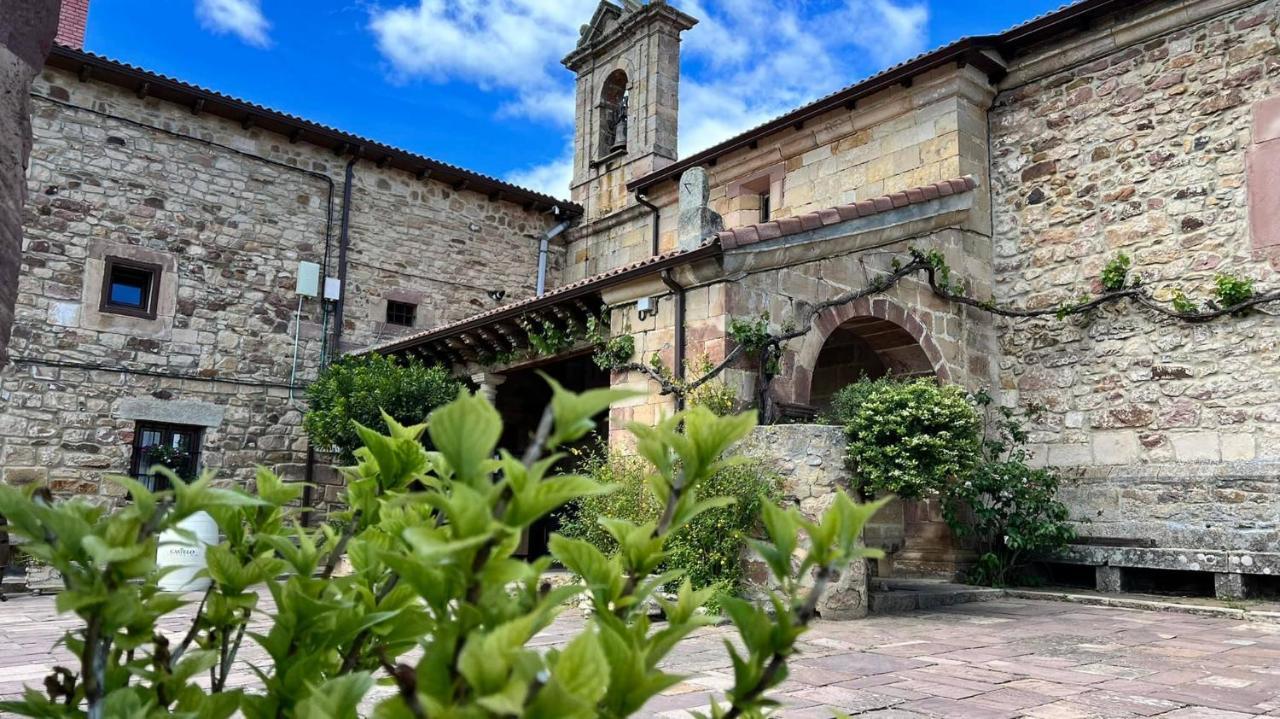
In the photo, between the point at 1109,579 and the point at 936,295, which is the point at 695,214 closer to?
the point at 936,295

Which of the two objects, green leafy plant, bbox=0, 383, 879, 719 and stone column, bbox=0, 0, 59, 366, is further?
stone column, bbox=0, 0, 59, 366

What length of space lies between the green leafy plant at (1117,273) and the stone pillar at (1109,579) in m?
2.64

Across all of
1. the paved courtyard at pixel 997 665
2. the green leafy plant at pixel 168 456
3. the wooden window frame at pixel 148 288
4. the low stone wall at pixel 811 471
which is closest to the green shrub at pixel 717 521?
the low stone wall at pixel 811 471

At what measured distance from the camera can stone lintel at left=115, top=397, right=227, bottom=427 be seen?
10.8 m

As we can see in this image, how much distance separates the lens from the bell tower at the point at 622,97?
14289 mm

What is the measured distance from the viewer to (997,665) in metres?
4.82

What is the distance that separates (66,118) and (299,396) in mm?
4208

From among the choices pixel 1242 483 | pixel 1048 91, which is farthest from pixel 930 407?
pixel 1048 91

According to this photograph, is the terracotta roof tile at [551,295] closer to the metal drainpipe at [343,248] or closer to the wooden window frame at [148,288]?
the metal drainpipe at [343,248]

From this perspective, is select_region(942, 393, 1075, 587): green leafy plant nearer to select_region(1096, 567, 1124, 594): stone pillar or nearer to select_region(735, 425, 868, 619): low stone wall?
select_region(1096, 567, 1124, 594): stone pillar

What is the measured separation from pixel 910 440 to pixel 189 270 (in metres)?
9.06

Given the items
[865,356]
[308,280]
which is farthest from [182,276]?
[865,356]

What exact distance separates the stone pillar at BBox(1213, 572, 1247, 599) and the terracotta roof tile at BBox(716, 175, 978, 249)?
162 inches

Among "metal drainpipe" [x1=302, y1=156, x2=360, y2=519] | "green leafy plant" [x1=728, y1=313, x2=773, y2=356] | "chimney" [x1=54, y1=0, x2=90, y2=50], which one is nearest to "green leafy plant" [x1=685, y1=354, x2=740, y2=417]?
"green leafy plant" [x1=728, y1=313, x2=773, y2=356]
